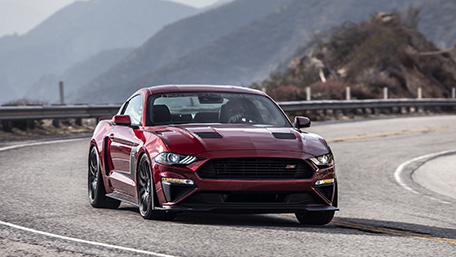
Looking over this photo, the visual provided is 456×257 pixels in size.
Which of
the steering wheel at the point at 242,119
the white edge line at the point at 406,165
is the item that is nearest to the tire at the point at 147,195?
the steering wheel at the point at 242,119

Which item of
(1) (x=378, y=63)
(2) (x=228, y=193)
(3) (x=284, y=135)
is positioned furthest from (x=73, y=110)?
(1) (x=378, y=63)

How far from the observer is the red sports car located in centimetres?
663

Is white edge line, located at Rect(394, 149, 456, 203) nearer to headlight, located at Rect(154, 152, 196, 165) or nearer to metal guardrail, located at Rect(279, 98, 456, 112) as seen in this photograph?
headlight, located at Rect(154, 152, 196, 165)

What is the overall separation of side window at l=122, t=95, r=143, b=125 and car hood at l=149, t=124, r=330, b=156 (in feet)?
2.47

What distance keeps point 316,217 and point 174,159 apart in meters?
1.58

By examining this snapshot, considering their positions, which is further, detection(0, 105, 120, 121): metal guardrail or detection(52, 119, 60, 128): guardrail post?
detection(52, 119, 60, 128): guardrail post

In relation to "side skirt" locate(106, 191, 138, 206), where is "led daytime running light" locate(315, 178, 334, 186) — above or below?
above

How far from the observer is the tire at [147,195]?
22.7 ft

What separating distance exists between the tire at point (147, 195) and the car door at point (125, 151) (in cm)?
19

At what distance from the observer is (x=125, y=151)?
306 inches

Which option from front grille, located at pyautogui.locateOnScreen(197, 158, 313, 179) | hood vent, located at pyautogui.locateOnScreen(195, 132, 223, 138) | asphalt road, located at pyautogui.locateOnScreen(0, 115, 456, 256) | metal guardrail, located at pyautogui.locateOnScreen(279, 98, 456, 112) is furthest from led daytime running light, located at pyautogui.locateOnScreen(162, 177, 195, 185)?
metal guardrail, located at pyautogui.locateOnScreen(279, 98, 456, 112)

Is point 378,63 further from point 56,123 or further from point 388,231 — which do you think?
point 388,231

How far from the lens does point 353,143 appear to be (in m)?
19.3

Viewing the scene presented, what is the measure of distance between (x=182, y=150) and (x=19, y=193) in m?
3.52
